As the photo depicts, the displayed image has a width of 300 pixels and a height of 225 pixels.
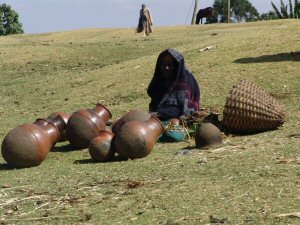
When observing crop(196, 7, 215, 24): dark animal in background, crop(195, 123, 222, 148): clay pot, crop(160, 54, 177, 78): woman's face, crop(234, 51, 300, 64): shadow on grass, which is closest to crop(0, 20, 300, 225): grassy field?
crop(234, 51, 300, 64): shadow on grass

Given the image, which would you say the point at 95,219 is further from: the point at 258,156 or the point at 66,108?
the point at 66,108

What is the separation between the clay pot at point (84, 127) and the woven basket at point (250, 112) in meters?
1.65

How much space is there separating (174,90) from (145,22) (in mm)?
21694

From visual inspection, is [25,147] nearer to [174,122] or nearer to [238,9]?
[174,122]

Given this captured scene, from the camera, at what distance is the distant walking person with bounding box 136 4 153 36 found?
31.1 meters

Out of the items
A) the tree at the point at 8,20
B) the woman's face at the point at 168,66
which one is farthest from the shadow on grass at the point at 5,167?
the tree at the point at 8,20

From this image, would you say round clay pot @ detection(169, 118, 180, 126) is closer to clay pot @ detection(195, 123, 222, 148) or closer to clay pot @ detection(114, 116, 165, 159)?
clay pot @ detection(195, 123, 222, 148)

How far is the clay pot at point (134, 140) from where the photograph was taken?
772cm

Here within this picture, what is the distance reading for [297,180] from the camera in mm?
5855

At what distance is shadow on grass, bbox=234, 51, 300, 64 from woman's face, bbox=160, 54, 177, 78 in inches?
178

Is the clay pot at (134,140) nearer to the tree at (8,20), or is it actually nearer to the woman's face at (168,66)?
the woman's face at (168,66)

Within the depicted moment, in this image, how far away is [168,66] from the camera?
9891mm

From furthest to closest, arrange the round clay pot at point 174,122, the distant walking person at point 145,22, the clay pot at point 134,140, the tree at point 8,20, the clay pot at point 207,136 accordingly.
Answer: the tree at point 8,20 < the distant walking person at point 145,22 < the round clay pot at point 174,122 < the clay pot at point 207,136 < the clay pot at point 134,140

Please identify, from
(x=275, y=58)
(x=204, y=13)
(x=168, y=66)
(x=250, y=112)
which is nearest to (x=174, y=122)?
(x=250, y=112)
